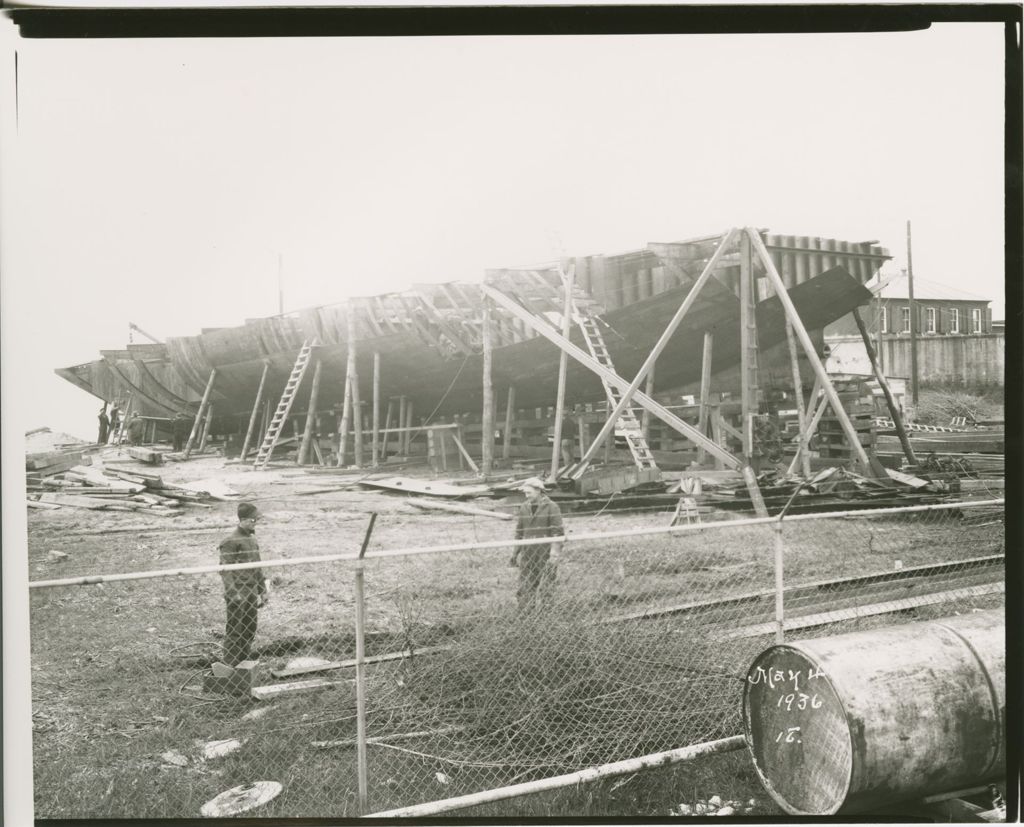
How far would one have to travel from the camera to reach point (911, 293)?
15.3ft

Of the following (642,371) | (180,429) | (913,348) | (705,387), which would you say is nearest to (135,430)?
(180,429)

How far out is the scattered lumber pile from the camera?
13.4ft

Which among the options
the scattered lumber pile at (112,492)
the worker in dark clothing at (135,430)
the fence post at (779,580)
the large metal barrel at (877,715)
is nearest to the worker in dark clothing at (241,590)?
the scattered lumber pile at (112,492)

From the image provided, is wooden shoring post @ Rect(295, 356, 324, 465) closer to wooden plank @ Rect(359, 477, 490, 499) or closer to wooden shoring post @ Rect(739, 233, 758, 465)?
wooden plank @ Rect(359, 477, 490, 499)

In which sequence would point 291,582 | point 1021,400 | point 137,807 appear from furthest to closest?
1. point 291,582
2. point 1021,400
3. point 137,807

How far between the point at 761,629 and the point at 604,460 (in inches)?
56.9

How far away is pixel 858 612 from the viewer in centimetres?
488

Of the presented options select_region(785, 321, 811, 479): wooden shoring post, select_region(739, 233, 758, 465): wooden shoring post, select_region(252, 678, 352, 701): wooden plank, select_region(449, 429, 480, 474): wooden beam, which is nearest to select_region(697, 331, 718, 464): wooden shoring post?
select_region(739, 233, 758, 465): wooden shoring post

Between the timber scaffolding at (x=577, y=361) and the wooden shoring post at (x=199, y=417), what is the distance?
0.01 m

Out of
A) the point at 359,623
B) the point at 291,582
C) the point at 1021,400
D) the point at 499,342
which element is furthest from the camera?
the point at 499,342

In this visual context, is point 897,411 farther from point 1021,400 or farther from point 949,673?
point 949,673

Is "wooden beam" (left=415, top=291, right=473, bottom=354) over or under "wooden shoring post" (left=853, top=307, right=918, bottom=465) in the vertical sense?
over

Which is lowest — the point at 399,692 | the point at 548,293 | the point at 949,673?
the point at 399,692

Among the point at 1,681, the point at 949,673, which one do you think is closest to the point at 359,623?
the point at 1,681
